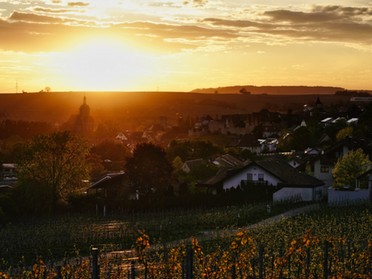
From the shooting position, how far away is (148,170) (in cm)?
5769

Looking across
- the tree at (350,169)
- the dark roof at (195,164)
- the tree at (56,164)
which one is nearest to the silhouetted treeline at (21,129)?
the dark roof at (195,164)

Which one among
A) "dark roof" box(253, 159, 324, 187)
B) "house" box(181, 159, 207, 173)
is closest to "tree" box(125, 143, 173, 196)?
"house" box(181, 159, 207, 173)

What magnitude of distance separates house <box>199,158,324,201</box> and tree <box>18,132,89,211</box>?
361 inches

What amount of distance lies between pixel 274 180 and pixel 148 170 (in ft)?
32.5

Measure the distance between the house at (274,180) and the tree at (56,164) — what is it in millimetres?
9171

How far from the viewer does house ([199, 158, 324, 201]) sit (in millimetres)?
51219

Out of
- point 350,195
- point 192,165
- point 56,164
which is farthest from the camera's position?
point 192,165

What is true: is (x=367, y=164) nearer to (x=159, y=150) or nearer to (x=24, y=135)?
(x=159, y=150)

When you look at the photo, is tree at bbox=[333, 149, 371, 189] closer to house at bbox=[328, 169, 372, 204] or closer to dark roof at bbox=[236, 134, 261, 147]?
house at bbox=[328, 169, 372, 204]

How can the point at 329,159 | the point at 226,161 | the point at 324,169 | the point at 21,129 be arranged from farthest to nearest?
the point at 21,129 < the point at 226,161 < the point at 329,159 < the point at 324,169

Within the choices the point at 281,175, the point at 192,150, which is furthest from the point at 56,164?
the point at 192,150

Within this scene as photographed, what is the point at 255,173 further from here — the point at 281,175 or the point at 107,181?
the point at 107,181

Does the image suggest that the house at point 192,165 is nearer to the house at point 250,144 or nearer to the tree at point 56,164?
the tree at point 56,164

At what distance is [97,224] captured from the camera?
41.9 metres
